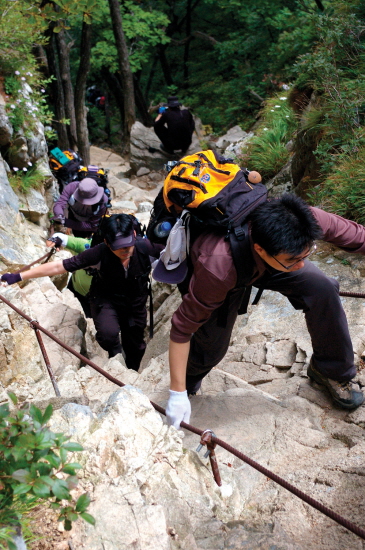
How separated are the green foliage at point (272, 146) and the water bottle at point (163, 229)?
5543 mm

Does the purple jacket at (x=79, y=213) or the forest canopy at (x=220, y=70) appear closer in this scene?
the forest canopy at (x=220, y=70)

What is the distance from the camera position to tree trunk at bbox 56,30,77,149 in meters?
12.3

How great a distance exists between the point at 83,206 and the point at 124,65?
10.9 metres

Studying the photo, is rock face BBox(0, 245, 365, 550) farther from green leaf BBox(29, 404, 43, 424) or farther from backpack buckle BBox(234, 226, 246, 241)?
backpack buckle BBox(234, 226, 246, 241)

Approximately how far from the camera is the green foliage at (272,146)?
27.5 feet

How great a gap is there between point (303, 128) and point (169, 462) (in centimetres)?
613

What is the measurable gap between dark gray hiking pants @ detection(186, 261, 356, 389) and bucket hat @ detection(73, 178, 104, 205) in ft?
13.0

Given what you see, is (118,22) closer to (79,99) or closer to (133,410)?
(79,99)

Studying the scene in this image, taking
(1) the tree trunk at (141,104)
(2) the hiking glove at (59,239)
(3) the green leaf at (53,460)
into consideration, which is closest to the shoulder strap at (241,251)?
(3) the green leaf at (53,460)

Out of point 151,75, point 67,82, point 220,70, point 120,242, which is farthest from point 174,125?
point 120,242

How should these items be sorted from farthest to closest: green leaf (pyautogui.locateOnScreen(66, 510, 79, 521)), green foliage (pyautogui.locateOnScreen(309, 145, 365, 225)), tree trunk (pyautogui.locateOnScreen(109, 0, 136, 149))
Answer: tree trunk (pyautogui.locateOnScreen(109, 0, 136, 149)) → green foliage (pyautogui.locateOnScreen(309, 145, 365, 225)) → green leaf (pyautogui.locateOnScreen(66, 510, 79, 521))

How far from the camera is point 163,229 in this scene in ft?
10.8

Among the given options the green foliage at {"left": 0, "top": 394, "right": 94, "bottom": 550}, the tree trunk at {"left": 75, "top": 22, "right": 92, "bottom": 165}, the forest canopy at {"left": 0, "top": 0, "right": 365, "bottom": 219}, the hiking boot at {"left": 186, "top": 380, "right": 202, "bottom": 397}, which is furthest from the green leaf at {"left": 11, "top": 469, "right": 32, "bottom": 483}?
the tree trunk at {"left": 75, "top": 22, "right": 92, "bottom": 165}

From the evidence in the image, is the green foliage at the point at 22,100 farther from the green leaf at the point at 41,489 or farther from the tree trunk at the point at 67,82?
the green leaf at the point at 41,489
